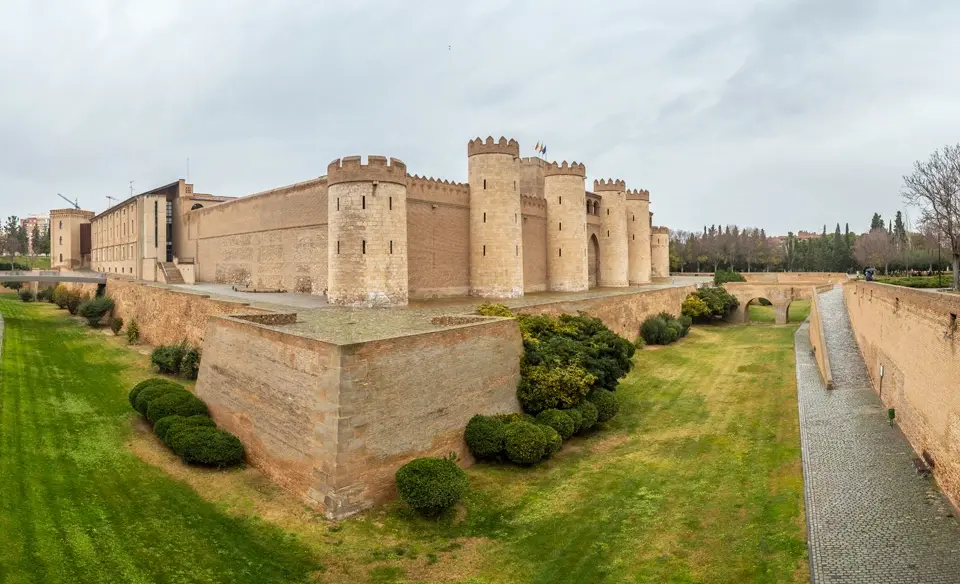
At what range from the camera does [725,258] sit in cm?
7688

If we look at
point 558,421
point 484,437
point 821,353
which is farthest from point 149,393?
point 821,353

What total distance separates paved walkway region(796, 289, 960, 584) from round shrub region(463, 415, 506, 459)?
6336 mm

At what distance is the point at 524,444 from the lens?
14.5 m

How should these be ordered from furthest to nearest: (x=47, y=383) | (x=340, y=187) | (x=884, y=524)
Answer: (x=340, y=187)
(x=47, y=383)
(x=884, y=524)

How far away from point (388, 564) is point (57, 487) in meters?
7.28

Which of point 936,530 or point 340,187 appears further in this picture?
point 340,187

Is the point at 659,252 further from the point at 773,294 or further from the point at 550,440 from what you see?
the point at 550,440

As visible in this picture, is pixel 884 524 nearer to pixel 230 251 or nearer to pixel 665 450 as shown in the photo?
pixel 665 450

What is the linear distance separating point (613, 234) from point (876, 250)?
131 feet

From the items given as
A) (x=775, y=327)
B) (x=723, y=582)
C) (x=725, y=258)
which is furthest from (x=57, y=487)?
(x=725, y=258)

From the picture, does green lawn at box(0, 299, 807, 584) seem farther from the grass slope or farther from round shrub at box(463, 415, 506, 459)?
round shrub at box(463, 415, 506, 459)

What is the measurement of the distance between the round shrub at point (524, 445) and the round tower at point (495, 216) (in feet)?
40.7

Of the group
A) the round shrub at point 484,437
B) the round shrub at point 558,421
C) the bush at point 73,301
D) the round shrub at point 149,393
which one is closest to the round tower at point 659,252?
the round shrub at point 558,421

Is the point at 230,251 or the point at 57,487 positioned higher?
the point at 230,251
